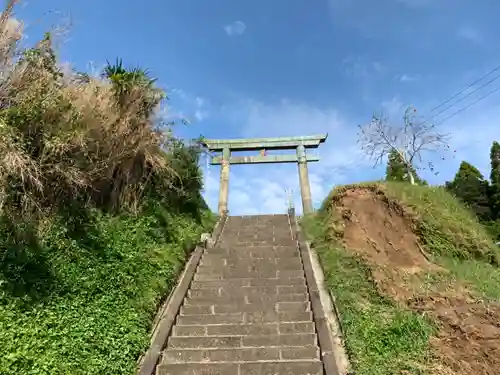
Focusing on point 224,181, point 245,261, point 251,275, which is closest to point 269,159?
point 224,181

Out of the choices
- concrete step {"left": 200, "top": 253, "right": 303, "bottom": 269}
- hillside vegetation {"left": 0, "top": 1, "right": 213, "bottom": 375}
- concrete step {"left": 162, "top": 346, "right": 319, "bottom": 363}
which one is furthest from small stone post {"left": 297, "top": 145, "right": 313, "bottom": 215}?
concrete step {"left": 162, "top": 346, "right": 319, "bottom": 363}

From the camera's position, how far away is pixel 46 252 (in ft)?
22.4

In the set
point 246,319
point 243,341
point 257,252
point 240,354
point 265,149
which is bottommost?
point 240,354

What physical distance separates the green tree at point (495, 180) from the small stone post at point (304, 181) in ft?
56.8

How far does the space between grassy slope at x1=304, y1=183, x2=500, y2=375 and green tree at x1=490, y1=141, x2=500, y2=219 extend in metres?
Answer: 20.1

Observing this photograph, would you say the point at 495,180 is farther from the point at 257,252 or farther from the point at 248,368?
the point at 248,368

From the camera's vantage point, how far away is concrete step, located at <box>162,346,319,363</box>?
6324 millimetres

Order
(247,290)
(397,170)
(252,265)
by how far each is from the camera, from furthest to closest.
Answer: (397,170), (252,265), (247,290)

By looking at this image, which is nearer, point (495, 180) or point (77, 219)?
point (77, 219)

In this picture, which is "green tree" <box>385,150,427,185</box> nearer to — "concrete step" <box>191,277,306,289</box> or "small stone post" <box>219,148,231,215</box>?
"small stone post" <box>219,148,231,215</box>

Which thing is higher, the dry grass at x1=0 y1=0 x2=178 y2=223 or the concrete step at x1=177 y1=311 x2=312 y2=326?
the dry grass at x1=0 y1=0 x2=178 y2=223

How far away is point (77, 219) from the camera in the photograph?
7.94 metres

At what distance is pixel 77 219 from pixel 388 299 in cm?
562

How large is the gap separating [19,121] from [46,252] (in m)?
2.10
